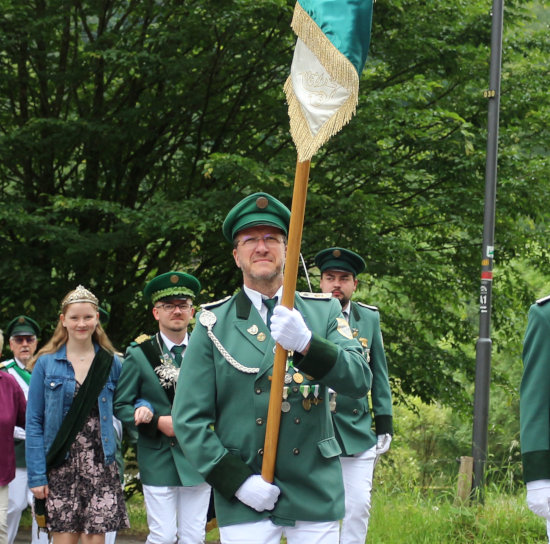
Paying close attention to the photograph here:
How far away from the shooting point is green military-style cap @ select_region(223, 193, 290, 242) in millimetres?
4352

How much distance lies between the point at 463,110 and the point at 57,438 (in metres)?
8.78

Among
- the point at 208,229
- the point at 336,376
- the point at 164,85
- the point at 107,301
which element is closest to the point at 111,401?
the point at 336,376

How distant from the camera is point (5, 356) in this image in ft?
41.8

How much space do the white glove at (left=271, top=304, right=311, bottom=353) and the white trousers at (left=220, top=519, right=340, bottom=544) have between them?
0.78 m

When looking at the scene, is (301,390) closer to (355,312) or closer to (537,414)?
(537,414)

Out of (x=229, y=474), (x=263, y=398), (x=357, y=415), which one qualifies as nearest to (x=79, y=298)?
(x=357, y=415)

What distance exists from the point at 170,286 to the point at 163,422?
3.21ft

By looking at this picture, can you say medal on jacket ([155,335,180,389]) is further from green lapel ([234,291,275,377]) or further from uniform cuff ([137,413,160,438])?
green lapel ([234,291,275,377])

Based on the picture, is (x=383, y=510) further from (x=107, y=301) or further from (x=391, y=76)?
(x=391, y=76)

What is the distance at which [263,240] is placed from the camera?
14.3 ft

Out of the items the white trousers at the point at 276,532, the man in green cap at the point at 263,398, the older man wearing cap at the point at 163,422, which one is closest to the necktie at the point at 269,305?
the man in green cap at the point at 263,398

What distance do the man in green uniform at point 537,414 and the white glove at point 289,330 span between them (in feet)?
3.05

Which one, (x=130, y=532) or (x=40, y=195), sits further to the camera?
(x=40, y=195)

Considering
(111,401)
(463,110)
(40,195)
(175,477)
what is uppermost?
(463,110)
